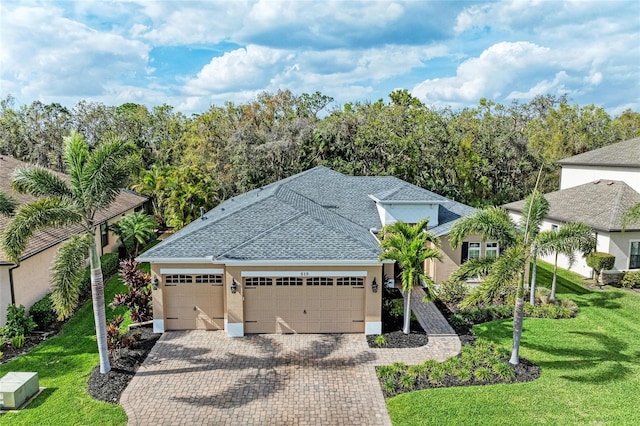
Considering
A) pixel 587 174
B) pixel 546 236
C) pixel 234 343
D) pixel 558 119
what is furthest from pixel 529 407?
pixel 558 119

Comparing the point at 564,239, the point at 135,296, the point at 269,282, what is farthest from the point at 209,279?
the point at 564,239

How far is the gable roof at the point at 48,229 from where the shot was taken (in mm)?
16133

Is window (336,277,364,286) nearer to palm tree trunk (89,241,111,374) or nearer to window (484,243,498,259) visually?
palm tree trunk (89,241,111,374)

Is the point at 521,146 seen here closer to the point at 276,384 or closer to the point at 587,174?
the point at 587,174

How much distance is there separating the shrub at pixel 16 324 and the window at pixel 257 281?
280 inches

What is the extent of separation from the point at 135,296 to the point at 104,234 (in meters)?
10.1

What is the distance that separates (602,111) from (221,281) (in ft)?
139

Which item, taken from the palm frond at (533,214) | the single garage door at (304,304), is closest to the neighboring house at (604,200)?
the palm frond at (533,214)

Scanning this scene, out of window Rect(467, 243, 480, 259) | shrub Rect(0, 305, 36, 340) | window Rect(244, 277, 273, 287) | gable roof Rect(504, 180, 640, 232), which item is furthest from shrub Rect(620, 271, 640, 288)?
shrub Rect(0, 305, 36, 340)

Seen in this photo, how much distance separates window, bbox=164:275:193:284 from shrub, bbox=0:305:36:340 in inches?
179

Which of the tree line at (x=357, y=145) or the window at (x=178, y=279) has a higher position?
the tree line at (x=357, y=145)

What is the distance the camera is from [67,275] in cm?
1083

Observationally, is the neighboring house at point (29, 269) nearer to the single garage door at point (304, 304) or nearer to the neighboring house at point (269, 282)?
the neighboring house at point (269, 282)

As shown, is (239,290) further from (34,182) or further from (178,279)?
(34,182)
